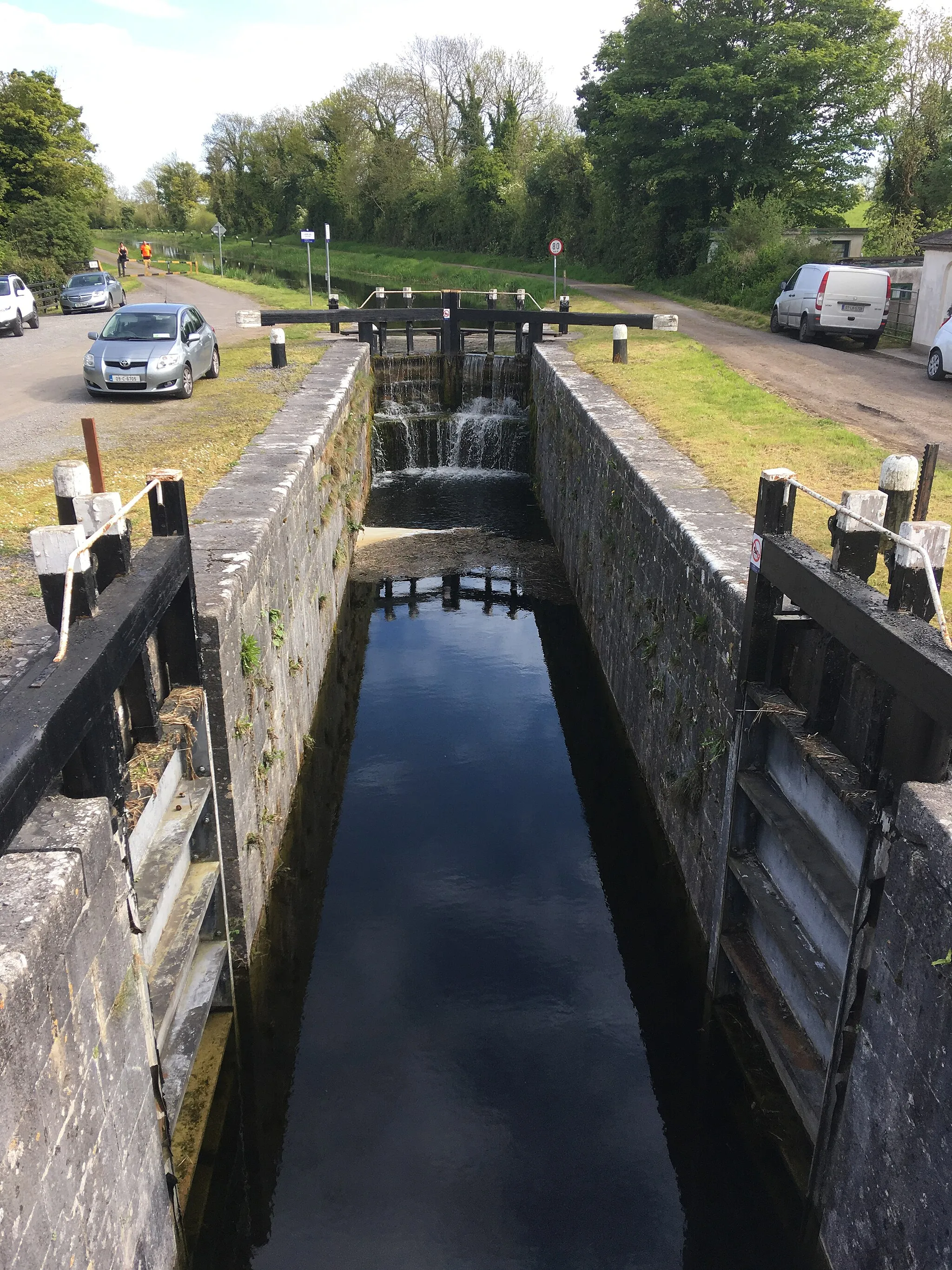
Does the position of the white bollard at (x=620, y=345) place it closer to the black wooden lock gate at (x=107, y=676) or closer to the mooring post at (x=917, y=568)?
the black wooden lock gate at (x=107, y=676)

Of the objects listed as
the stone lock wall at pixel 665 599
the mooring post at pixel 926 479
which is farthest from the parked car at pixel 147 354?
the mooring post at pixel 926 479

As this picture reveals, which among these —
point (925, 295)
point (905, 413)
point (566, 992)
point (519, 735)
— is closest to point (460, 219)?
point (925, 295)

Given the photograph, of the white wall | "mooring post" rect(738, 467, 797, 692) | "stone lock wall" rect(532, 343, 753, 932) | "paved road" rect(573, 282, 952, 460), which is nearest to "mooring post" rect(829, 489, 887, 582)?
"mooring post" rect(738, 467, 797, 692)

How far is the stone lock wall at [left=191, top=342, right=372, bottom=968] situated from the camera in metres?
5.91

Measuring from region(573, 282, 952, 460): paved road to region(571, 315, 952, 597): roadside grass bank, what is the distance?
455 millimetres

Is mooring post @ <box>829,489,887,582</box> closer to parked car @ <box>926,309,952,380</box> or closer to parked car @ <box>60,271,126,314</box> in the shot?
parked car @ <box>926,309,952,380</box>

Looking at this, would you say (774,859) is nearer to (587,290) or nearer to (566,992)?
(566,992)

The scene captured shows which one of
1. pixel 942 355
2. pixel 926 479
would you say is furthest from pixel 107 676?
pixel 942 355

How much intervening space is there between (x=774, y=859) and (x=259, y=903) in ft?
11.5

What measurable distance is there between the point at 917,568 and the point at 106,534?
11.5ft

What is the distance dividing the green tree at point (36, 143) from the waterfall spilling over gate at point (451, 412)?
79.0 ft

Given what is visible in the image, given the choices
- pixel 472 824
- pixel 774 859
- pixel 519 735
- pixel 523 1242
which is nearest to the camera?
pixel 523 1242

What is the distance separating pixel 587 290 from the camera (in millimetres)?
33219

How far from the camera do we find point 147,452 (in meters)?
10.5
